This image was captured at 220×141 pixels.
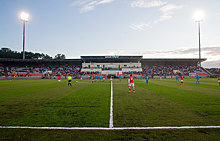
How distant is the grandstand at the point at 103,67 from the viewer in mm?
56938

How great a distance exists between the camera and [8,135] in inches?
159

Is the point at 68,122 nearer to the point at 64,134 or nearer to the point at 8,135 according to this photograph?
the point at 64,134

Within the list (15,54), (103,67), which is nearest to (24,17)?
(103,67)

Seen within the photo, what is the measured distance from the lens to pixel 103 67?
61188 millimetres

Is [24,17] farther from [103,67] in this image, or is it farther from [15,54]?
[15,54]

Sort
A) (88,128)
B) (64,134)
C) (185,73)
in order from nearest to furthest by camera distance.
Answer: (64,134) → (88,128) → (185,73)

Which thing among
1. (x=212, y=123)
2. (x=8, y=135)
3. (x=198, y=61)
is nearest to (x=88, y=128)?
(x=8, y=135)

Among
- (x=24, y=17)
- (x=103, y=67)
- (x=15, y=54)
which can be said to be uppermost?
(x=24, y=17)

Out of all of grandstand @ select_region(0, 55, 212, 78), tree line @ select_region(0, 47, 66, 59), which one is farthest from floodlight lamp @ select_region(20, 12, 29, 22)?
tree line @ select_region(0, 47, 66, 59)

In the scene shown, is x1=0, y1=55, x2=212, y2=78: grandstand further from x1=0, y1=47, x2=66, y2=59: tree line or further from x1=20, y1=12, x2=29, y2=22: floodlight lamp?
x1=0, y1=47, x2=66, y2=59: tree line

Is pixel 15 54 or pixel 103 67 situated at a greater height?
pixel 15 54

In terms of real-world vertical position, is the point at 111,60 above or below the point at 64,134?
above

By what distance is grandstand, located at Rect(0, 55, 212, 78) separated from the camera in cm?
5694

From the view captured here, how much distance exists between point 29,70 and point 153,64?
5402 centimetres
